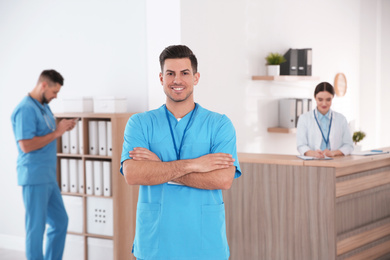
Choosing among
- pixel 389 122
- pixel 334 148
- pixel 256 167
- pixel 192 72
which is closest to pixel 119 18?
Result: pixel 256 167

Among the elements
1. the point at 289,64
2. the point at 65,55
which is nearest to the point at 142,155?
the point at 65,55

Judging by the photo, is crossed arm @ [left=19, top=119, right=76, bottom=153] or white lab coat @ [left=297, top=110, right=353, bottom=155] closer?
crossed arm @ [left=19, top=119, right=76, bottom=153]

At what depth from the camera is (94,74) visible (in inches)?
189

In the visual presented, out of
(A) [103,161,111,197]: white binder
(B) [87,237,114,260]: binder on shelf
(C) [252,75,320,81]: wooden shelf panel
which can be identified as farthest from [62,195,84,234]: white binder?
(C) [252,75,320,81]: wooden shelf panel

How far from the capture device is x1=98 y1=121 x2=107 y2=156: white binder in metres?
4.31

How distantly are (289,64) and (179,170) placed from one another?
4.02 m

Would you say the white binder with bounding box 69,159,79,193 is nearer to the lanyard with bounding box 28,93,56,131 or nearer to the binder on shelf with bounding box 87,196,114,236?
the binder on shelf with bounding box 87,196,114,236

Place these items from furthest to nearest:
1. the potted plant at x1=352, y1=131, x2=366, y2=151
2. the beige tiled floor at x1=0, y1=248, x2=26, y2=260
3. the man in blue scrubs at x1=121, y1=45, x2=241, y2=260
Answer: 1. the potted plant at x1=352, y1=131, x2=366, y2=151
2. the beige tiled floor at x1=0, y1=248, x2=26, y2=260
3. the man in blue scrubs at x1=121, y1=45, x2=241, y2=260

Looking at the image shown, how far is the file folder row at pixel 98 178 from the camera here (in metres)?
4.31

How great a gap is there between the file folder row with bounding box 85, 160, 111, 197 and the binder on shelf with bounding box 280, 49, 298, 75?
2566mm

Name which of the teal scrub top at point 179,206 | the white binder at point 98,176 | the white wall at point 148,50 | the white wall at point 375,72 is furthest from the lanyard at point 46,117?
the white wall at point 375,72

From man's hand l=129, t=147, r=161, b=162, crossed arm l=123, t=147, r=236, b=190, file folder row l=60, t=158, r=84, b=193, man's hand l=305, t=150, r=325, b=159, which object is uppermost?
man's hand l=129, t=147, r=161, b=162

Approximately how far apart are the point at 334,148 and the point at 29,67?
10.2ft

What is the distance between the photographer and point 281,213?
377 centimetres
